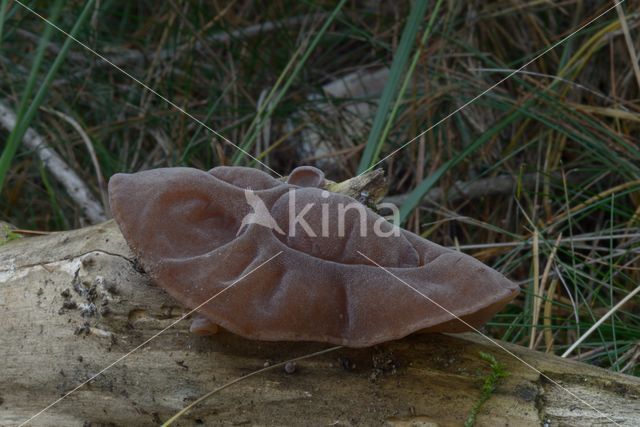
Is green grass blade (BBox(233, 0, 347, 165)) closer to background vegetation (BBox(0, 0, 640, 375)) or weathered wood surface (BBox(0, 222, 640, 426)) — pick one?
background vegetation (BBox(0, 0, 640, 375))

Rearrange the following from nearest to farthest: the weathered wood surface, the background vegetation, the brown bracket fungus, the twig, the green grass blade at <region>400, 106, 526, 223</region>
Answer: the brown bracket fungus
the weathered wood surface
the green grass blade at <region>400, 106, 526, 223</region>
the background vegetation
the twig

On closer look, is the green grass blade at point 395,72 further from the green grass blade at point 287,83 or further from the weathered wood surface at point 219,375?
the weathered wood surface at point 219,375

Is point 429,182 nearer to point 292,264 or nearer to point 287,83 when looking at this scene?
point 287,83

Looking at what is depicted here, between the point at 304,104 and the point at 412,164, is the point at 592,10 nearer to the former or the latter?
the point at 412,164

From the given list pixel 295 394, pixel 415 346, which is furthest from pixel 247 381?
pixel 415 346

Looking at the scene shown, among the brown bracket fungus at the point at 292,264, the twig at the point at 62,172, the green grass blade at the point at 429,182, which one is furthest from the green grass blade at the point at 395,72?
the twig at the point at 62,172

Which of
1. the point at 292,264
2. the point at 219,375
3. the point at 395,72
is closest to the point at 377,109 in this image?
the point at 395,72

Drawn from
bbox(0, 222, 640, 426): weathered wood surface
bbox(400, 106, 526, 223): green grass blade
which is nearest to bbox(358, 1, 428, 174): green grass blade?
bbox(400, 106, 526, 223): green grass blade
